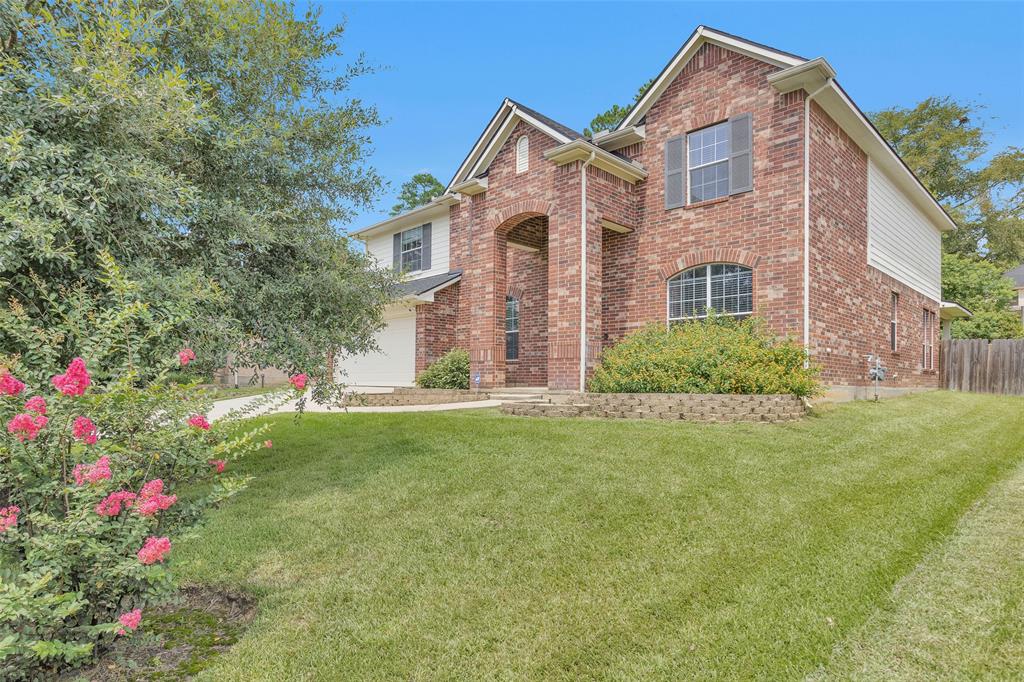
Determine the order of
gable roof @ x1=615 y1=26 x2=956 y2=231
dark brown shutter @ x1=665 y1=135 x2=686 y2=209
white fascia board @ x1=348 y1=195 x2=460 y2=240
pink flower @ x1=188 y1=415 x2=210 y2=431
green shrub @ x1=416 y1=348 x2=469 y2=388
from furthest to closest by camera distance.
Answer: white fascia board @ x1=348 y1=195 x2=460 y2=240, green shrub @ x1=416 y1=348 x2=469 y2=388, dark brown shutter @ x1=665 y1=135 x2=686 y2=209, gable roof @ x1=615 y1=26 x2=956 y2=231, pink flower @ x1=188 y1=415 x2=210 y2=431

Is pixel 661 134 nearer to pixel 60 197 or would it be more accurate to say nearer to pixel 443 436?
pixel 443 436

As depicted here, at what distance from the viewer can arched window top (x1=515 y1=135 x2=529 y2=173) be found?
12719 mm

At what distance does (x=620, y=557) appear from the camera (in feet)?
11.7

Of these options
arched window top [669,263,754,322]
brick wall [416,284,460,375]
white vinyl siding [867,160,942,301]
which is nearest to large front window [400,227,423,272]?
brick wall [416,284,460,375]

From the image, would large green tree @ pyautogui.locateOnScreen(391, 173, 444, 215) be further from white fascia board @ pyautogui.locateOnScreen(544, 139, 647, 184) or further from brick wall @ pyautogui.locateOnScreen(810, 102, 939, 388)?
brick wall @ pyautogui.locateOnScreen(810, 102, 939, 388)

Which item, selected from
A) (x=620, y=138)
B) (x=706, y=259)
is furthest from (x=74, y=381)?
(x=620, y=138)

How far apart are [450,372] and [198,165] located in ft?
30.6

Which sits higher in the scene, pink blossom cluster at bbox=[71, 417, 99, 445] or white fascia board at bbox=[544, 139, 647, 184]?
white fascia board at bbox=[544, 139, 647, 184]

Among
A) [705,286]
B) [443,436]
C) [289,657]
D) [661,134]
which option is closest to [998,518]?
[289,657]

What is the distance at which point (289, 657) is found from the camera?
2.68m

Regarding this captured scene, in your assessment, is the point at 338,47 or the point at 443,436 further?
the point at 443,436

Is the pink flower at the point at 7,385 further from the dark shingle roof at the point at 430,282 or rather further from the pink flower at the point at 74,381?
the dark shingle roof at the point at 430,282

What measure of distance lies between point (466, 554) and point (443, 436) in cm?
342

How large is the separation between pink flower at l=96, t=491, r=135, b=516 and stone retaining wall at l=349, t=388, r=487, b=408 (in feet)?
31.6
